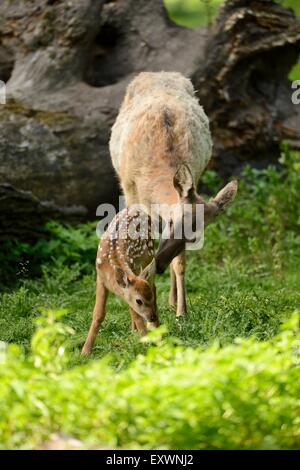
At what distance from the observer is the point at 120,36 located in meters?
12.6

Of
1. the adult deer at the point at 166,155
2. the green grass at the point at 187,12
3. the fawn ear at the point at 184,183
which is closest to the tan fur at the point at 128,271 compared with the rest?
the adult deer at the point at 166,155

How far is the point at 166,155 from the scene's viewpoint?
840cm

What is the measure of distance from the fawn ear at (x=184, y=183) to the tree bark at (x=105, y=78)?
3809 millimetres

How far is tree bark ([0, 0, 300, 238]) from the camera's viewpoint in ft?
38.1

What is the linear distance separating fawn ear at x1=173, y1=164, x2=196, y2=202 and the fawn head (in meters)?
0.66

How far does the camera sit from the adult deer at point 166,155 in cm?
770

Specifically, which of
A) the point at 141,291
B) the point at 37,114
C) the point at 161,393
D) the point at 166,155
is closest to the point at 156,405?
the point at 161,393

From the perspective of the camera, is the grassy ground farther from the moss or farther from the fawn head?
the moss

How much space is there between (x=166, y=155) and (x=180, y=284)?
4.27 feet

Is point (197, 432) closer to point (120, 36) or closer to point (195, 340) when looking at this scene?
point (195, 340)

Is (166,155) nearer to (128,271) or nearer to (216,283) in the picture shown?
(128,271)

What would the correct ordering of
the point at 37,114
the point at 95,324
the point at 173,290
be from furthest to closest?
1. the point at 37,114
2. the point at 173,290
3. the point at 95,324

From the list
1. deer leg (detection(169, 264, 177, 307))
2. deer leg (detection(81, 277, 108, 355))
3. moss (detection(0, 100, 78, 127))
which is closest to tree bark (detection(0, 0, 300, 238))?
moss (detection(0, 100, 78, 127))

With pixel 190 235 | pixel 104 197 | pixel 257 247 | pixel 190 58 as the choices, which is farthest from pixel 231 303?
pixel 190 58
